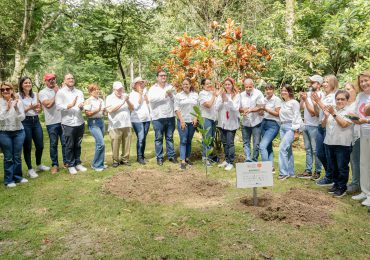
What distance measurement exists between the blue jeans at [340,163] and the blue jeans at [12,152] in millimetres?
5668

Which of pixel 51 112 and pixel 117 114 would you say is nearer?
pixel 51 112

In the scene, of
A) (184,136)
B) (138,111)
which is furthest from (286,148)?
(138,111)

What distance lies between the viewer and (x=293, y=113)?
619 centimetres

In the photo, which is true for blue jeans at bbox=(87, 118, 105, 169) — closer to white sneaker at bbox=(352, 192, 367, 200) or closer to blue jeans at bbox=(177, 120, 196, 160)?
blue jeans at bbox=(177, 120, 196, 160)

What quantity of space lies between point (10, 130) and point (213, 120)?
13.5 ft

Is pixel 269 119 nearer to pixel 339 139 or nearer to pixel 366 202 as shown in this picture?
pixel 339 139

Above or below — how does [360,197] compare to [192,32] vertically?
below

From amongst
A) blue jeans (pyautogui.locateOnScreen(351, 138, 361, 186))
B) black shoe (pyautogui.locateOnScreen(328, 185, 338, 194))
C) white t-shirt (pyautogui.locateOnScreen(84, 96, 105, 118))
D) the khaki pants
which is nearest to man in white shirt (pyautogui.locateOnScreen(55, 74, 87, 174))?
white t-shirt (pyautogui.locateOnScreen(84, 96, 105, 118))

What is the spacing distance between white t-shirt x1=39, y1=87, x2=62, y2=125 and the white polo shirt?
289mm

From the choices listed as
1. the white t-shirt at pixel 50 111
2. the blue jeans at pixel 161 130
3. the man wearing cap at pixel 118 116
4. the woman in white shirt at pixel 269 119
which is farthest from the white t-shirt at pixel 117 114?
→ the woman in white shirt at pixel 269 119

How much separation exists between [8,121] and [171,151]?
11.6ft

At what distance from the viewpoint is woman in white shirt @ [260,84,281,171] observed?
20.8 feet

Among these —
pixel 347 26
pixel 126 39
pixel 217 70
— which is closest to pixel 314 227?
pixel 217 70

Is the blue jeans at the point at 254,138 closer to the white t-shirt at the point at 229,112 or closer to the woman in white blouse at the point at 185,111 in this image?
the white t-shirt at the point at 229,112
